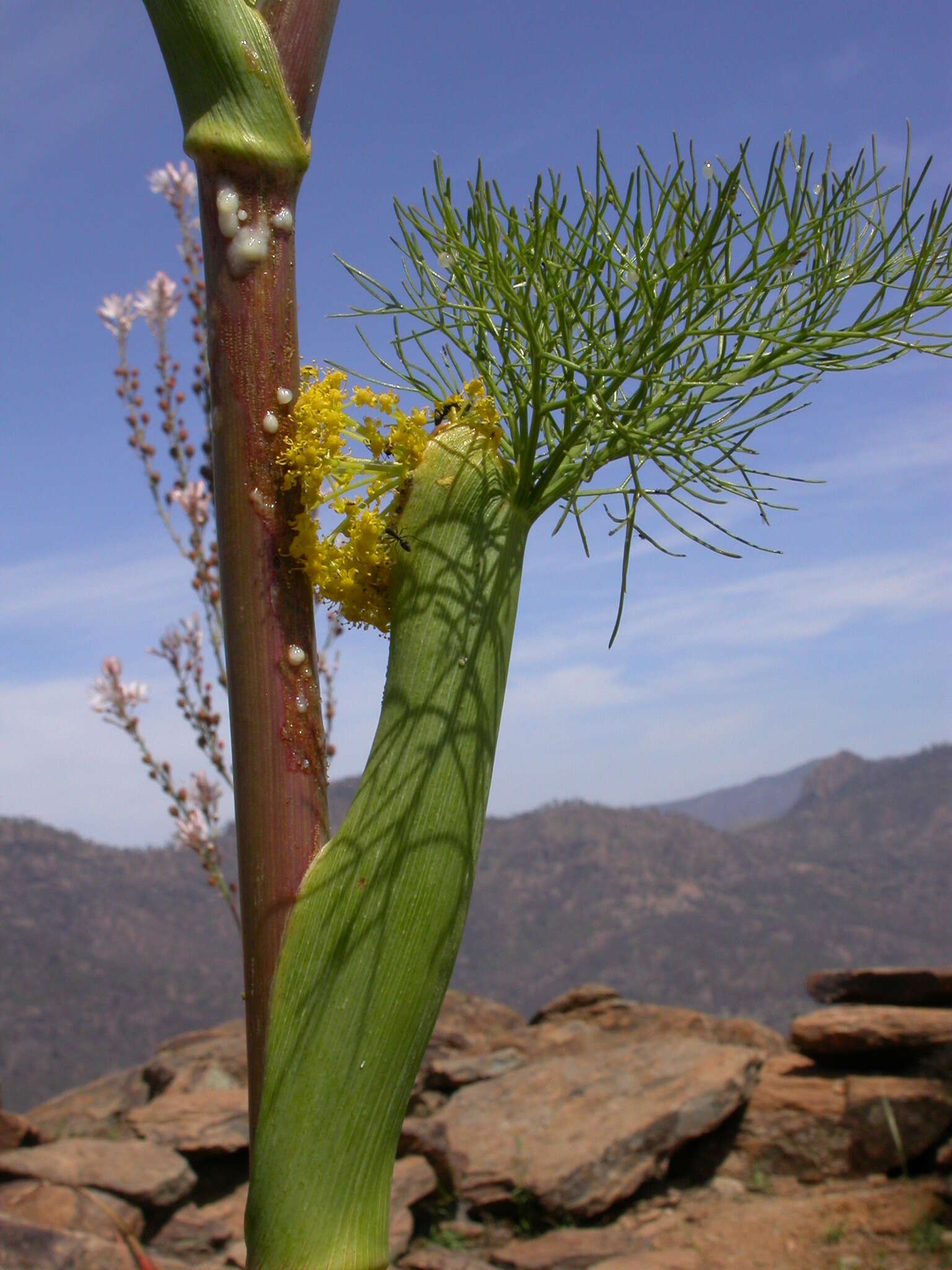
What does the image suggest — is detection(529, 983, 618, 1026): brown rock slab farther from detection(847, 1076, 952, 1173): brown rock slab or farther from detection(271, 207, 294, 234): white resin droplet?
detection(271, 207, 294, 234): white resin droplet

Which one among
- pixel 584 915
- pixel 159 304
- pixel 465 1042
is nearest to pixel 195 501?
pixel 159 304

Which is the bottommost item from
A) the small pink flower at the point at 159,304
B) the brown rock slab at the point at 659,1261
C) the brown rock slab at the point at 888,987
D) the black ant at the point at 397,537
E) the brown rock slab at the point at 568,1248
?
the brown rock slab at the point at 568,1248

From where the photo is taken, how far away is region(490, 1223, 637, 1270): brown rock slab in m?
3.59

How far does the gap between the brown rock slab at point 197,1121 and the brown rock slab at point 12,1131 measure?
489 millimetres

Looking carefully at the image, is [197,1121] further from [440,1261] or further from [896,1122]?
[896,1122]

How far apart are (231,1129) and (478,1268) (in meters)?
1.49

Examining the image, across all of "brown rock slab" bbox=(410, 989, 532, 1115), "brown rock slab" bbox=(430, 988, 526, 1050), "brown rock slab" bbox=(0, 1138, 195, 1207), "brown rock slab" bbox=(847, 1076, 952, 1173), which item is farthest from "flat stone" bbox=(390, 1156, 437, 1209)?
"brown rock slab" bbox=(847, 1076, 952, 1173)

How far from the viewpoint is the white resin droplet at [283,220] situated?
0.92m

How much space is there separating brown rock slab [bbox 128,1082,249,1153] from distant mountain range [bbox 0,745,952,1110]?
2.14 meters

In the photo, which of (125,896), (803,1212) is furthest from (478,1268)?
(125,896)

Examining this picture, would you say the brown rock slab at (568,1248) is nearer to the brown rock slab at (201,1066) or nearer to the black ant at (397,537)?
the brown rock slab at (201,1066)

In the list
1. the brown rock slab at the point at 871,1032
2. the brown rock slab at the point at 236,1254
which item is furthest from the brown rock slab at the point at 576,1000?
the brown rock slab at the point at 236,1254

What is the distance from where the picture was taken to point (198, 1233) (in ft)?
12.6

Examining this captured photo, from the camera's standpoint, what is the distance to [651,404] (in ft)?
3.44
